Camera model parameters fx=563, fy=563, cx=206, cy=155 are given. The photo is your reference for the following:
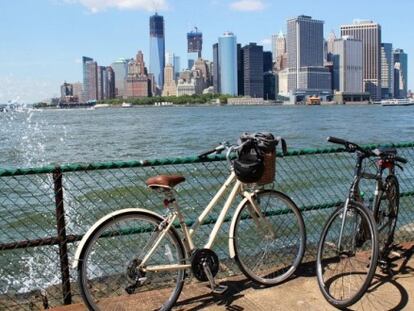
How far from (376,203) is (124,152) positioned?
2747cm

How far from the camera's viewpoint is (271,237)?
4.74 m

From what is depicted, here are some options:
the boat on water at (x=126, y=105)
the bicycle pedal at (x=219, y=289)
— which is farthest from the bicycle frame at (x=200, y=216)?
the boat on water at (x=126, y=105)

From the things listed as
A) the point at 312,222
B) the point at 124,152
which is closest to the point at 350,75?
the point at 124,152

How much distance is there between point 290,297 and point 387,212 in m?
1.14

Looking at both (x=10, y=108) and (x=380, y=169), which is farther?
(x=10, y=108)

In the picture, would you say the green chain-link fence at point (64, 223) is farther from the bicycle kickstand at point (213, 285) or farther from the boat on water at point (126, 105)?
the boat on water at point (126, 105)

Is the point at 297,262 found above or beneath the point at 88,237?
beneath

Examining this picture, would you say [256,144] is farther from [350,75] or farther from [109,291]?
[350,75]

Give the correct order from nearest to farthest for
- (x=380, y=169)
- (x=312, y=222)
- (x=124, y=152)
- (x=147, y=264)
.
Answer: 1. (x=147, y=264)
2. (x=380, y=169)
3. (x=312, y=222)
4. (x=124, y=152)

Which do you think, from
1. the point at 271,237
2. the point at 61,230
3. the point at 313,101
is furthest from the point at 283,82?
the point at 61,230

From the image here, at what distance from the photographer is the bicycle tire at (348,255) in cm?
395

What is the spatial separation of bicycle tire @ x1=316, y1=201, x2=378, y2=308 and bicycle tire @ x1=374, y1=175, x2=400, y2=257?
34cm

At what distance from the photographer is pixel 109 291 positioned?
479 centimetres

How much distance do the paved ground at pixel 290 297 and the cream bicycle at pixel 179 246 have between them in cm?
13
